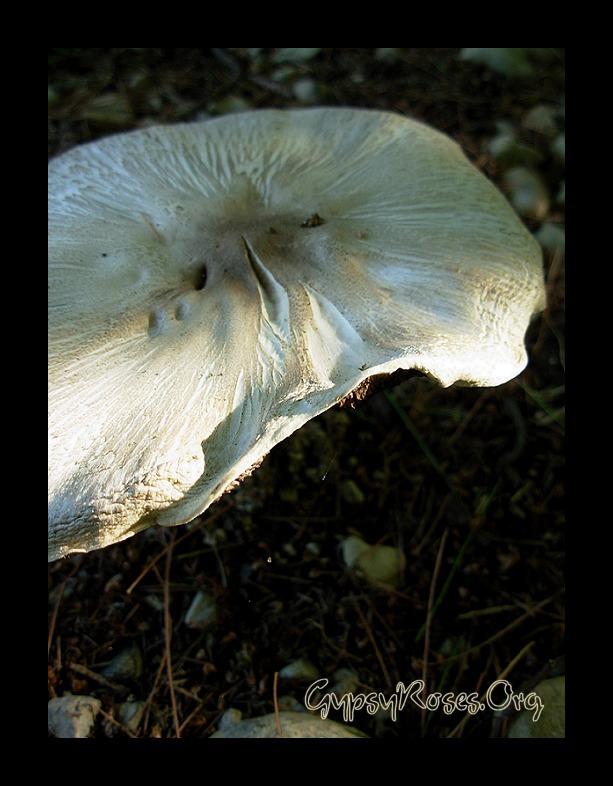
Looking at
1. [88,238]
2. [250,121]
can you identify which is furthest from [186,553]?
[250,121]

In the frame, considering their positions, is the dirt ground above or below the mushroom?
below

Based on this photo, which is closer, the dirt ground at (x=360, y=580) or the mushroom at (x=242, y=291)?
the mushroom at (x=242, y=291)

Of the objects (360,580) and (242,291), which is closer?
(242,291)

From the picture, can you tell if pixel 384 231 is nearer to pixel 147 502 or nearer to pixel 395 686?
pixel 147 502

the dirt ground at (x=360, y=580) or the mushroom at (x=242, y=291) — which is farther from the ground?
the mushroom at (x=242, y=291)
